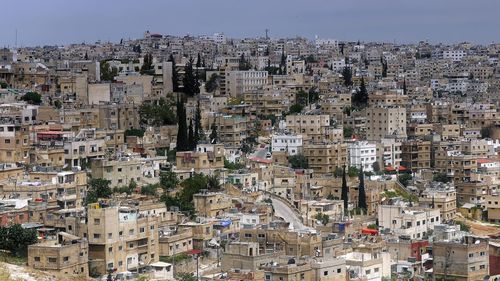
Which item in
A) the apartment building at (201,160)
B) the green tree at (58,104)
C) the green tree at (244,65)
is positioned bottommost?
the apartment building at (201,160)

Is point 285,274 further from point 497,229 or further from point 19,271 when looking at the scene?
point 497,229

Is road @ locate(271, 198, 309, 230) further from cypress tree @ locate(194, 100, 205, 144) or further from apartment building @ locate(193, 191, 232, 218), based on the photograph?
cypress tree @ locate(194, 100, 205, 144)

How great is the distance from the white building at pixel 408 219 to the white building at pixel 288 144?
9.14 metres

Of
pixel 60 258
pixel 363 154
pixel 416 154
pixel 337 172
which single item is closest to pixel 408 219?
pixel 337 172

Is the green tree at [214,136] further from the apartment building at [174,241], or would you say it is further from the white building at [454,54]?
the white building at [454,54]

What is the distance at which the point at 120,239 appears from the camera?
28672 millimetres

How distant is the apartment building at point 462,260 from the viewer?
29.5 meters

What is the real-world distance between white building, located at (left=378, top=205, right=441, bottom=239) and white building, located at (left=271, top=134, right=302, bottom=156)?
914 centimetres

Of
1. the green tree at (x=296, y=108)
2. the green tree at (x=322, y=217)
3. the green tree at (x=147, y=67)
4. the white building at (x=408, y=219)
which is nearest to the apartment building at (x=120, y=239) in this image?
the green tree at (x=322, y=217)

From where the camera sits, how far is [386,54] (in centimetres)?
10869

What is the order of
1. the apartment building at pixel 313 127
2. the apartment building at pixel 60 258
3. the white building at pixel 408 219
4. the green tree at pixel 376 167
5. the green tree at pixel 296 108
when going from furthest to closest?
the green tree at pixel 296 108 → the apartment building at pixel 313 127 → the green tree at pixel 376 167 → the white building at pixel 408 219 → the apartment building at pixel 60 258

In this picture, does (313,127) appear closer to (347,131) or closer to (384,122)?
(347,131)

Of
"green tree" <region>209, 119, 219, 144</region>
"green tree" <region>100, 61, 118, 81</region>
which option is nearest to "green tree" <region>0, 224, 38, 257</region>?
"green tree" <region>209, 119, 219, 144</region>

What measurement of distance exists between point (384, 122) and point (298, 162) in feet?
26.4
